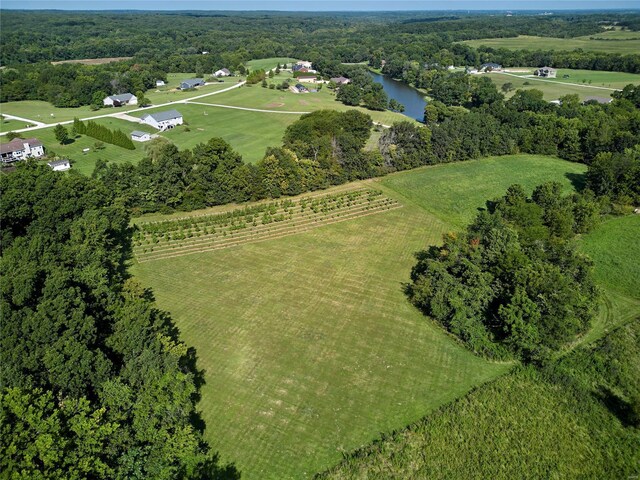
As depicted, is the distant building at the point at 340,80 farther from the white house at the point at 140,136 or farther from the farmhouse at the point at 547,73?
the white house at the point at 140,136

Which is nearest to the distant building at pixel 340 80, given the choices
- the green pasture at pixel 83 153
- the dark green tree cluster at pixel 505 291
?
the green pasture at pixel 83 153

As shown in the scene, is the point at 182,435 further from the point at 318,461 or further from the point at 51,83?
the point at 51,83

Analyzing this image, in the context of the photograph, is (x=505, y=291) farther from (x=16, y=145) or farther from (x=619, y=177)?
(x=16, y=145)

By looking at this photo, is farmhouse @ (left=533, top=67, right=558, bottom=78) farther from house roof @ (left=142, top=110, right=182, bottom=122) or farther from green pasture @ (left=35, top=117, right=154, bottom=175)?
green pasture @ (left=35, top=117, right=154, bottom=175)

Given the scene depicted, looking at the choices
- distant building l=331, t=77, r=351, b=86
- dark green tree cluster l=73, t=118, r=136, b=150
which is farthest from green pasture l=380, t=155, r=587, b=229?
distant building l=331, t=77, r=351, b=86

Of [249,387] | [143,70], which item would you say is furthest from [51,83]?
[249,387]

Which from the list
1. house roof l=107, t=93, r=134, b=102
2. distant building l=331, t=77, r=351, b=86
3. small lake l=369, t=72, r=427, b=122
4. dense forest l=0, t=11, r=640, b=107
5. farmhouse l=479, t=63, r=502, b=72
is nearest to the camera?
small lake l=369, t=72, r=427, b=122
